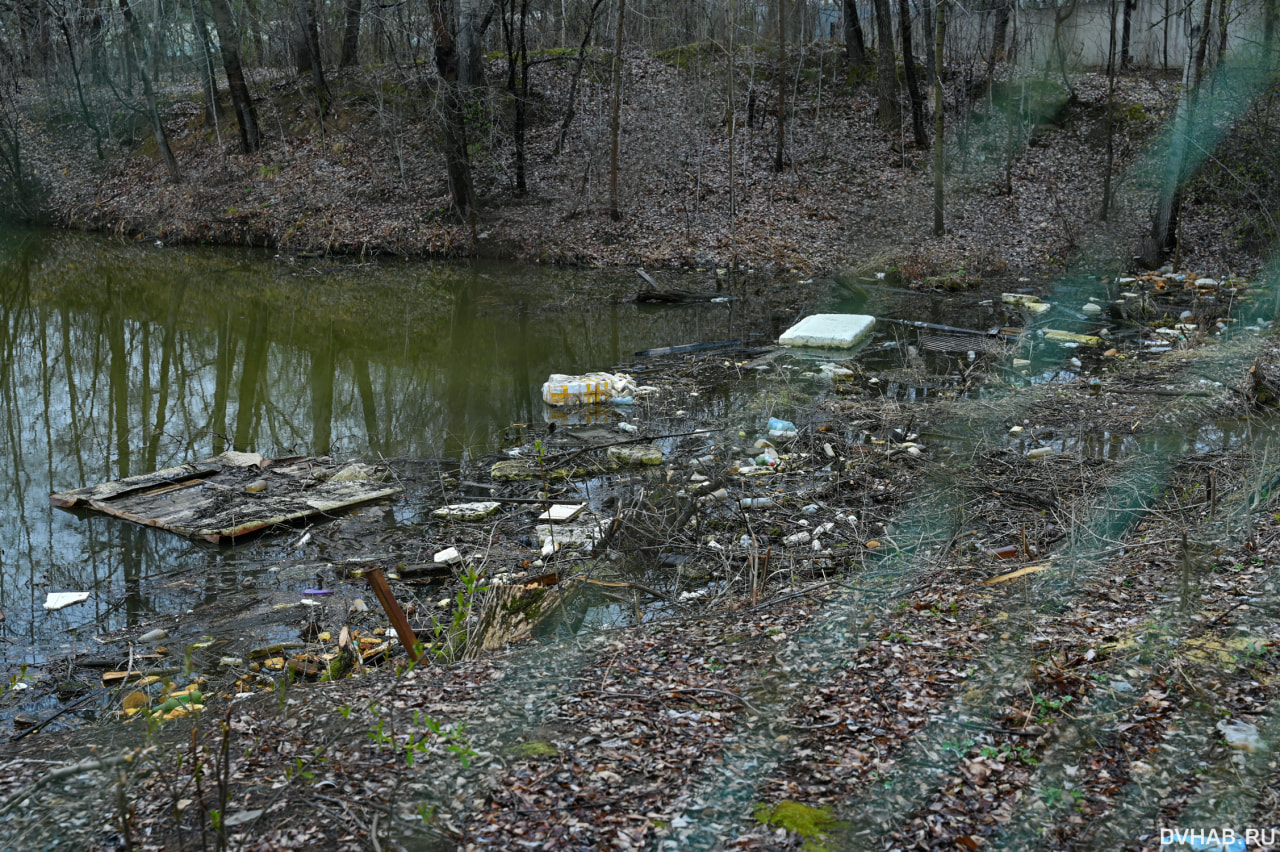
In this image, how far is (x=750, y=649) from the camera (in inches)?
169

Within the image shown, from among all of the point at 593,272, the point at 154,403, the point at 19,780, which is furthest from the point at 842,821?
the point at 593,272

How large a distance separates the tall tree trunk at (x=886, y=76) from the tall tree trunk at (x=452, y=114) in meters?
9.27

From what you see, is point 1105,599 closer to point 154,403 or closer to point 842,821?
point 842,821

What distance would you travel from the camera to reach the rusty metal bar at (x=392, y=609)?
4.34 meters

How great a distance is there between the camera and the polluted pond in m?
3.05

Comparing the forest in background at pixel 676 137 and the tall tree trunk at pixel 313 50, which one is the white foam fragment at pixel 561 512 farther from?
the tall tree trunk at pixel 313 50

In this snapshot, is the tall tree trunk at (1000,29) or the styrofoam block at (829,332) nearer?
the styrofoam block at (829,332)

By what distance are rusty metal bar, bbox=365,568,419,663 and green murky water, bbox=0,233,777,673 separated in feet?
7.43

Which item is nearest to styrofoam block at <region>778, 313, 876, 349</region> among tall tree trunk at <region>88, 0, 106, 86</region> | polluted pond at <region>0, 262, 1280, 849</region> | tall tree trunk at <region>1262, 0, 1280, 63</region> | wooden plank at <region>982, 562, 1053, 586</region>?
polluted pond at <region>0, 262, 1280, 849</region>

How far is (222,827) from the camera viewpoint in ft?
8.82

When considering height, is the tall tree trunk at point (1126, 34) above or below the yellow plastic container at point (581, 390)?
above

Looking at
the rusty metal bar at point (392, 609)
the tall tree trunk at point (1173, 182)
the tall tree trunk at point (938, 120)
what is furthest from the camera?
the tall tree trunk at point (938, 120)

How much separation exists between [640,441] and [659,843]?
561 cm

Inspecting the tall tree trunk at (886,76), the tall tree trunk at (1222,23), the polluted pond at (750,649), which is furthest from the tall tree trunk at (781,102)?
the polluted pond at (750,649)
